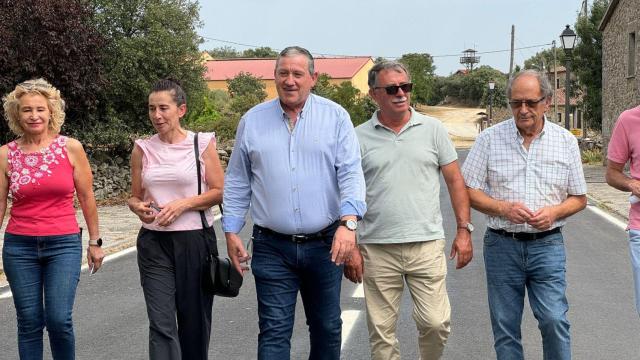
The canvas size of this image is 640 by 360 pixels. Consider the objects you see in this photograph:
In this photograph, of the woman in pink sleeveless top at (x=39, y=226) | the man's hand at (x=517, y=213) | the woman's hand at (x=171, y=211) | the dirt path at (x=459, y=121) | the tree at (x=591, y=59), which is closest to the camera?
the man's hand at (x=517, y=213)

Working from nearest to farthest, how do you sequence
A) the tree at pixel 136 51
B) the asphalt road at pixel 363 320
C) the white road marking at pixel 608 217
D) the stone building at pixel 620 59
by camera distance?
the asphalt road at pixel 363 320, the white road marking at pixel 608 217, the tree at pixel 136 51, the stone building at pixel 620 59

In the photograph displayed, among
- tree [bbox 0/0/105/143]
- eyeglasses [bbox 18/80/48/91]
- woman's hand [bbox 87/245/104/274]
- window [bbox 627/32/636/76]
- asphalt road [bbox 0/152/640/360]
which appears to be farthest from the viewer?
window [bbox 627/32/636/76]

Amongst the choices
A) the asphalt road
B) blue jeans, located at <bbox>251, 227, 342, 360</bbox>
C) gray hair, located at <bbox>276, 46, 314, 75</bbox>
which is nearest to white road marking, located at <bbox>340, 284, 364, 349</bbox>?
the asphalt road

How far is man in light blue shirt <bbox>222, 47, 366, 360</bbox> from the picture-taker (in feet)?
14.9

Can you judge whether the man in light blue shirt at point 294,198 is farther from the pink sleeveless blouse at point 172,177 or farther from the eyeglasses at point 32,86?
the eyeglasses at point 32,86

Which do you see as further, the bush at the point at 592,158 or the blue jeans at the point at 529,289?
the bush at the point at 592,158

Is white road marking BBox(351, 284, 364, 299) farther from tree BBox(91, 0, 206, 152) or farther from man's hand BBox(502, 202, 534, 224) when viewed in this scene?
tree BBox(91, 0, 206, 152)

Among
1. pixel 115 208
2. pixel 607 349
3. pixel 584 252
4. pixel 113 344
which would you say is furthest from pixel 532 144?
pixel 115 208

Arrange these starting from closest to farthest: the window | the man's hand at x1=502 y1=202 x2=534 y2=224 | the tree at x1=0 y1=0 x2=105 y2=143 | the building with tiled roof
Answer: the man's hand at x1=502 y1=202 x2=534 y2=224, the tree at x1=0 y1=0 x2=105 y2=143, the window, the building with tiled roof

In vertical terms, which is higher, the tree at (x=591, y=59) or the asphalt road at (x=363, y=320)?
the tree at (x=591, y=59)

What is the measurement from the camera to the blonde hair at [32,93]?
16.8ft

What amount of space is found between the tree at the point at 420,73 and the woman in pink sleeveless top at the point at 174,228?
80.7 m

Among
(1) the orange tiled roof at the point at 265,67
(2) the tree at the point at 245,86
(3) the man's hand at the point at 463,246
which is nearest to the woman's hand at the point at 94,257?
(3) the man's hand at the point at 463,246

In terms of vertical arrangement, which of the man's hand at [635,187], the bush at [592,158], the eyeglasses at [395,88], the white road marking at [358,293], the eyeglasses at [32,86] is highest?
the eyeglasses at [32,86]
